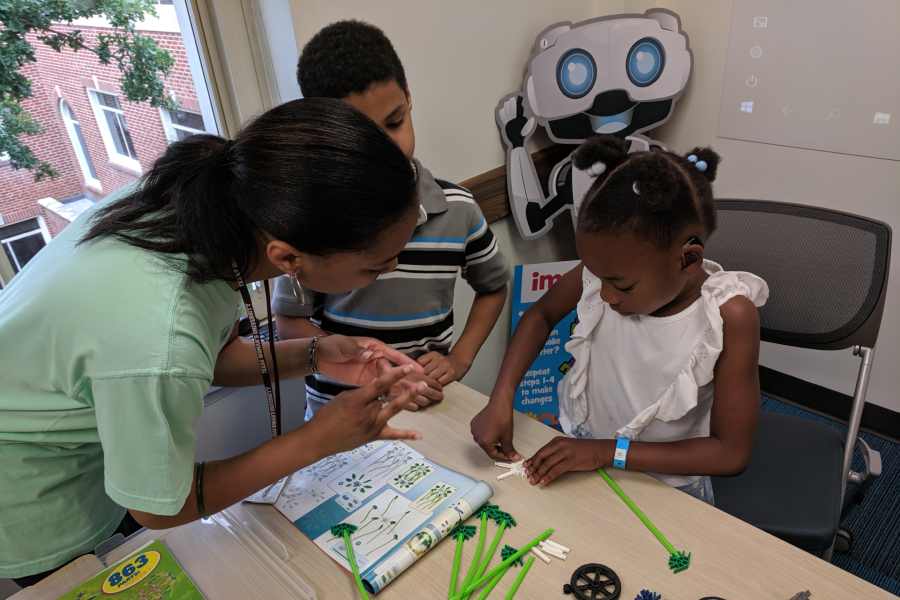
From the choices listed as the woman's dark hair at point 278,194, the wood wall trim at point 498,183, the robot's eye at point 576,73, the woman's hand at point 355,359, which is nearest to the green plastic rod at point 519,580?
the woman's hand at point 355,359

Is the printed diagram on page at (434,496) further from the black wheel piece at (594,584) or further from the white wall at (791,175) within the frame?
the white wall at (791,175)

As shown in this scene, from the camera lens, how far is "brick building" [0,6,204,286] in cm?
124

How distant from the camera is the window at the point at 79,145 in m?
1.28

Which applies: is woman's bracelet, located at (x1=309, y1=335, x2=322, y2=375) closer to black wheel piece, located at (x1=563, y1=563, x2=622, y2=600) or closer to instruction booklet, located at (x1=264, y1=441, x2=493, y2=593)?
instruction booklet, located at (x1=264, y1=441, x2=493, y2=593)

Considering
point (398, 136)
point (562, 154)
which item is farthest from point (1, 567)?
point (562, 154)

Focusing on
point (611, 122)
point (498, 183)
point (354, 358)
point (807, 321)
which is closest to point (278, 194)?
point (354, 358)

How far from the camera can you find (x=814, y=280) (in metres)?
1.20

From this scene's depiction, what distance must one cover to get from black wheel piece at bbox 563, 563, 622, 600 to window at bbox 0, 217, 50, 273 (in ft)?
4.31

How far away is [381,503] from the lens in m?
0.85

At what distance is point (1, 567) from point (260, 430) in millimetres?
898

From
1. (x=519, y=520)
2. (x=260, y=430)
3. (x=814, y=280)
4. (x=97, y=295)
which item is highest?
(x=97, y=295)

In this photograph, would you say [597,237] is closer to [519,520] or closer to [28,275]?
[519,520]

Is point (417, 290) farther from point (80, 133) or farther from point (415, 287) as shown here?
point (80, 133)

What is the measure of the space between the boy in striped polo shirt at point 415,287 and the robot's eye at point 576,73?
790mm
